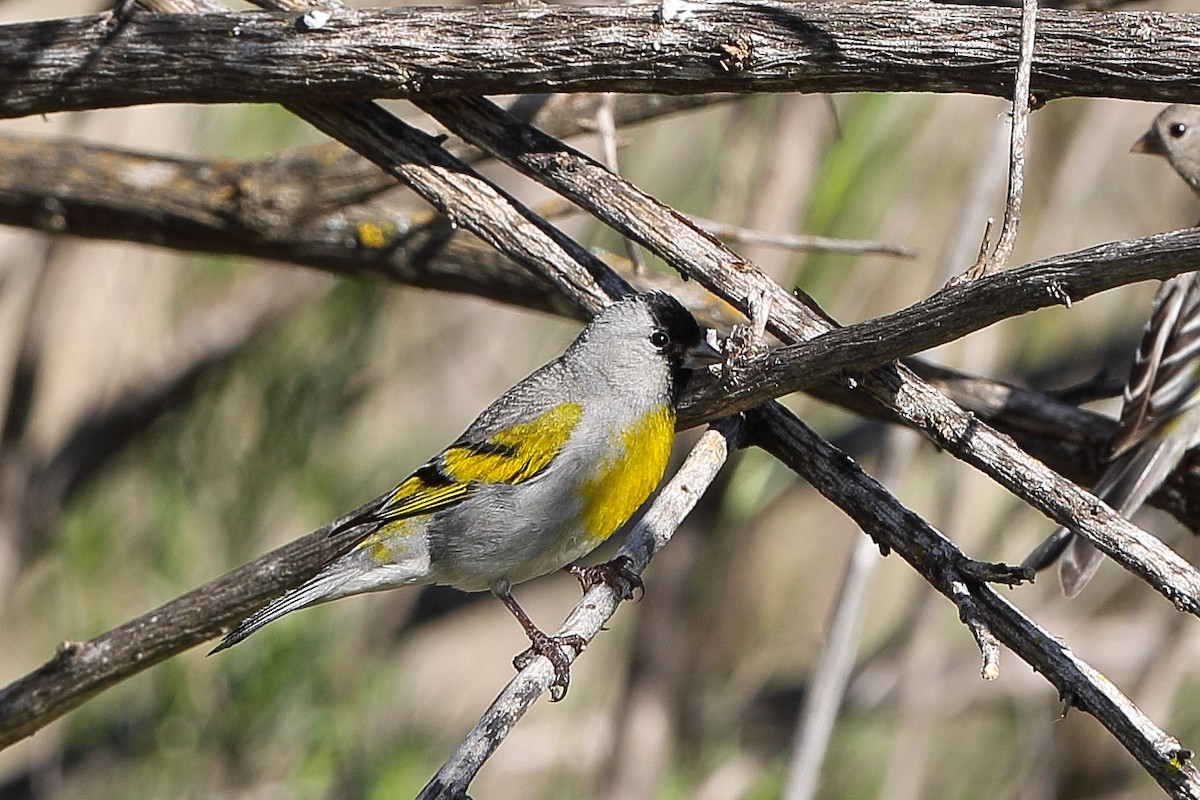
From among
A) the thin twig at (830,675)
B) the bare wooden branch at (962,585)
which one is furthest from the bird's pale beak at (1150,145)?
the bare wooden branch at (962,585)

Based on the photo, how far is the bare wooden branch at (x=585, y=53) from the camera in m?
2.16

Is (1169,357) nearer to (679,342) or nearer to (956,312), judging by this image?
(679,342)

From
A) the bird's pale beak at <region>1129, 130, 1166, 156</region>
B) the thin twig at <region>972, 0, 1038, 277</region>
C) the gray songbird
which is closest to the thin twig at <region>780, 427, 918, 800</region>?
the gray songbird

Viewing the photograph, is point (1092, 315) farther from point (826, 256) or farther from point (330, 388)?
point (330, 388)

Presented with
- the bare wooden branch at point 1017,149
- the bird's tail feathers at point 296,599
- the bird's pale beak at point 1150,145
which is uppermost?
the bird's pale beak at point 1150,145

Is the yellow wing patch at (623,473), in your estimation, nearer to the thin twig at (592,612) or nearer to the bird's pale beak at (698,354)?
the bird's pale beak at (698,354)

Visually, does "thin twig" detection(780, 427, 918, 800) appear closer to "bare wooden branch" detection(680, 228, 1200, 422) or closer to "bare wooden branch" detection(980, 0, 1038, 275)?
"bare wooden branch" detection(680, 228, 1200, 422)

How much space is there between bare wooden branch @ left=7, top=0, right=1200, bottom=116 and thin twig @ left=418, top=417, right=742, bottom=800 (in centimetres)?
70

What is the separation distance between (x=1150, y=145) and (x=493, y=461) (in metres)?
2.38

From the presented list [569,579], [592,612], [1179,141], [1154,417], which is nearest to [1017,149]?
[592,612]

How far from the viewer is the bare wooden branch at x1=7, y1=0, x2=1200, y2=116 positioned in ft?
7.09

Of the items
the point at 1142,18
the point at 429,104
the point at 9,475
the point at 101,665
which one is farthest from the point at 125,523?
the point at 1142,18

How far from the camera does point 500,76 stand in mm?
2490

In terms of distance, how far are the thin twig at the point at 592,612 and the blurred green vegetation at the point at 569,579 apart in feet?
4.85
